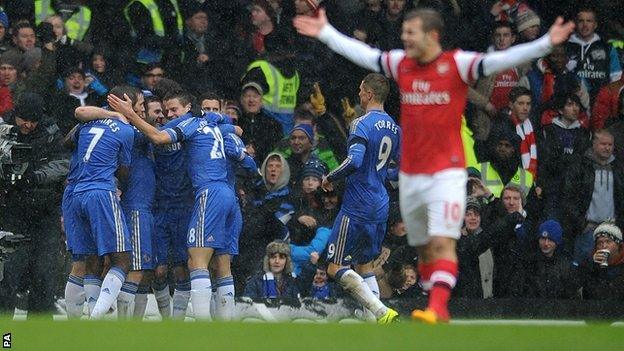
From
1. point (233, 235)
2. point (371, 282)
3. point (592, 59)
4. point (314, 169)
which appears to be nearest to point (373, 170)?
point (371, 282)

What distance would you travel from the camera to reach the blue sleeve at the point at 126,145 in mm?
13953

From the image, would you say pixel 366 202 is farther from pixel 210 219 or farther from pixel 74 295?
pixel 74 295

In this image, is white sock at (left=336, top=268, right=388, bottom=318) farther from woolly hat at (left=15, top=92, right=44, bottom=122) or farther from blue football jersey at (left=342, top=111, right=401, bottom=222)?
woolly hat at (left=15, top=92, right=44, bottom=122)

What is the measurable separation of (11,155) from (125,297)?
5.66ft

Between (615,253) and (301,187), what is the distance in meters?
3.48

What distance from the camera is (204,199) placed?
14117mm

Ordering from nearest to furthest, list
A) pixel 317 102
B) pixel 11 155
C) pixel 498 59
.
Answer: pixel 498 59 → pixel 11 155 → pixel 317 102

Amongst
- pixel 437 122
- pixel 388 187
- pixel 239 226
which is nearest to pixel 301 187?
pixel 388 187

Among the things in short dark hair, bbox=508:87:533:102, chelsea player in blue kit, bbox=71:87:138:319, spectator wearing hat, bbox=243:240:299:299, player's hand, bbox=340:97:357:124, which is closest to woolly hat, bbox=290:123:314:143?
player's hand, bbox=340:97:357:124

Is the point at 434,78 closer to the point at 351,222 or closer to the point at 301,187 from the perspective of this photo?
the point at 351,222

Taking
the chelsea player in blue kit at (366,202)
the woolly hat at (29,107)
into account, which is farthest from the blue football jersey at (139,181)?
the chelsea player in blue kit at (366,202)

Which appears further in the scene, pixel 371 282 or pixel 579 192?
pixel 579 192

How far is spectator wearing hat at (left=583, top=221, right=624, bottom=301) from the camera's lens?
17.0 metres

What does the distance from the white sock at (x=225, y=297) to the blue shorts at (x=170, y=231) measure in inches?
23.7
